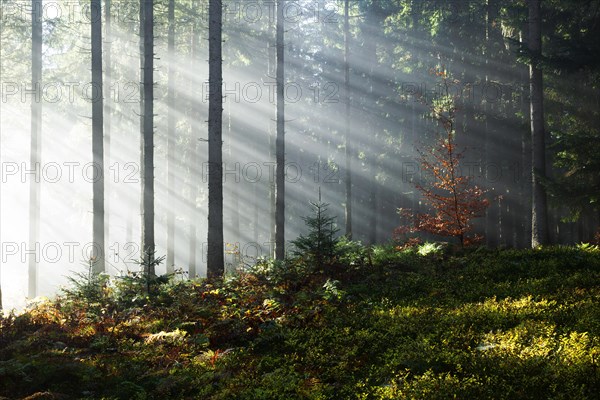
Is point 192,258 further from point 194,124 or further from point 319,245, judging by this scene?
point 319,245

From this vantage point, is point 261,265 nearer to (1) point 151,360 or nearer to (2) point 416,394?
(1) point 151,360

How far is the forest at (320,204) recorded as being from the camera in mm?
6434

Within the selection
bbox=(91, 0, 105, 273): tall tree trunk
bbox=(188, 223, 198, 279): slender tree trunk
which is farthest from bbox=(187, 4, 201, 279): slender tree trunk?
bbox=(91, 0, 105, 273): tall tree trunk

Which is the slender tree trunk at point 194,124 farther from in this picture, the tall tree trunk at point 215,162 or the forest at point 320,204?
the tall tree trunk at point 215,162

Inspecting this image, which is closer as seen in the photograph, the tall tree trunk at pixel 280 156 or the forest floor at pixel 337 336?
the forest floor at pixel 337 336

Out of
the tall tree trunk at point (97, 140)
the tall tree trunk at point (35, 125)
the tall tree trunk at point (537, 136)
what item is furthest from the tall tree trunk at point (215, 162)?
the tall tree trunk at point (537, 136)

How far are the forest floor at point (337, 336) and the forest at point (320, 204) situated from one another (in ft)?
0.14

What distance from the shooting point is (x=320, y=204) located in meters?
13.6

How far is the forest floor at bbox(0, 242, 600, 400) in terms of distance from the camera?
5520 millimetres

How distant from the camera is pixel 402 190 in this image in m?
38.4

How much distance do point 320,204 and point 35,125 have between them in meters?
16.2

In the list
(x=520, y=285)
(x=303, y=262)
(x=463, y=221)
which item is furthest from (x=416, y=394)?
(x=463, y=221)

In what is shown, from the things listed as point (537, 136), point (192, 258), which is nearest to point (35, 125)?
point (192, 258)

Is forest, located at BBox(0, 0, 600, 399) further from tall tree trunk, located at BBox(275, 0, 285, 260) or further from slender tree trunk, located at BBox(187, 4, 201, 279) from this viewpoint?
slender tree trunk, located at BBox(187, 4, 201, 279)
